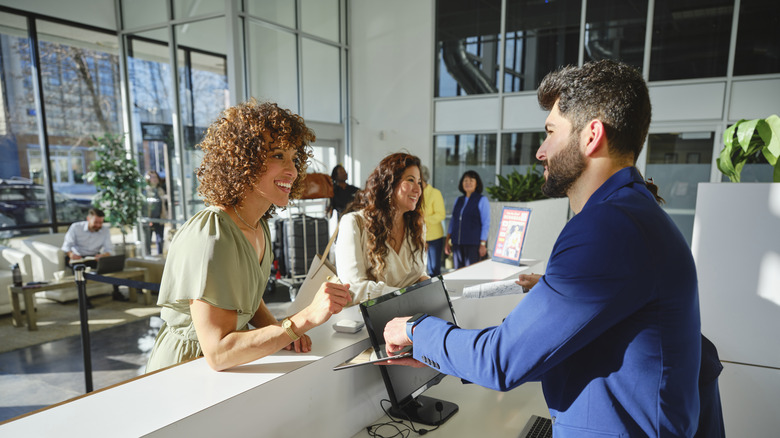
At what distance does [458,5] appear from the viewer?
7391 millimetres

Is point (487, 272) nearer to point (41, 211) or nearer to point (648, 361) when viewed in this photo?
point (648, 361)

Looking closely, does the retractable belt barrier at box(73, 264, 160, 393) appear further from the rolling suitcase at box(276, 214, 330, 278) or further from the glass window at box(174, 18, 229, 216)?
the glass window at box(174, 18, 229, 216)

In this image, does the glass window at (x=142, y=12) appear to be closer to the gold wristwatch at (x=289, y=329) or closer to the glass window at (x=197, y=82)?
the glass window at (x=197, y=82)

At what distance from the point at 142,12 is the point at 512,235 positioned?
7441 millimetres

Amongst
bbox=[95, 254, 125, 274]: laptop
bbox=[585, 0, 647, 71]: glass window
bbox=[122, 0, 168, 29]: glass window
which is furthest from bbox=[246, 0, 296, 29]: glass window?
bbox=[585, 0, 647, 71]: glass window

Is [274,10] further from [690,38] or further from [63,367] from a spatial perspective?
[690,38]

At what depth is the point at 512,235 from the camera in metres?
2.65

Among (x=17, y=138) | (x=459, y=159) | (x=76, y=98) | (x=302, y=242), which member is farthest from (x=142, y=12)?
(x=459, y=159)

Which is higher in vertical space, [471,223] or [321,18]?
[321,18]

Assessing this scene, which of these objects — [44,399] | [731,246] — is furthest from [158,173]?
[731,246]

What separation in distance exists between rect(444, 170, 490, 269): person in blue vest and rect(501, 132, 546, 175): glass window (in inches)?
87.5

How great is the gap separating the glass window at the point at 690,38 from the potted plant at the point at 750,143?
4876 mm

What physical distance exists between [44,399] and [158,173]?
4.78 metres

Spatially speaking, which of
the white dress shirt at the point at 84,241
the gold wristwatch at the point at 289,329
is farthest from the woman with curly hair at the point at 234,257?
the white dress shirt at the point at 84,241
